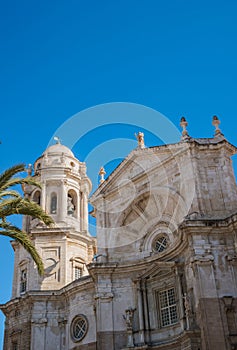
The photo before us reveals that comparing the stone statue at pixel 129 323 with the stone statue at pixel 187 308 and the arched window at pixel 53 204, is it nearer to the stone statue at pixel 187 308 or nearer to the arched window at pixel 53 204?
the stone statue at pixel 187 308

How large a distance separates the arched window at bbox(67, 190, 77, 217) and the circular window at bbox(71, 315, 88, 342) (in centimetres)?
969

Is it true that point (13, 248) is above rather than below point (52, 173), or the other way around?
below

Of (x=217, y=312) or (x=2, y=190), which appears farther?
(x=217, y=312)

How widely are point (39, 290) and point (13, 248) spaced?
5.66m

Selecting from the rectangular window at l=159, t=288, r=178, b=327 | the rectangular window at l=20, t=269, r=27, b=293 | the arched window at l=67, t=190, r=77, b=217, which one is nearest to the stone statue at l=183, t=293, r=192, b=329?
the rectangular window at l=159, t=288, r=178, b=327

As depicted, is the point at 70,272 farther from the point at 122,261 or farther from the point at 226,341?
the point at 226,341

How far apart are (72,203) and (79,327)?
11.5 meters

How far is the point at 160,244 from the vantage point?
29.4 meters

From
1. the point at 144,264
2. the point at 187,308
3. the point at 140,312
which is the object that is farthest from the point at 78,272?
the point at 187,308

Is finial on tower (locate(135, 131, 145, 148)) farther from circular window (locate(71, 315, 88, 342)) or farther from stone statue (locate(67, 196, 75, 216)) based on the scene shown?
circular window (locate(71, 315, 88, 342))

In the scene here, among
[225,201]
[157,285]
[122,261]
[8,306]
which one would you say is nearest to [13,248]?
[8,306]

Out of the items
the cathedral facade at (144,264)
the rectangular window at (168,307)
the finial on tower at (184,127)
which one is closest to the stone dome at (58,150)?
the cathedral facade at (144,264)

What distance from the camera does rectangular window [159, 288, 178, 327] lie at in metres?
26.2

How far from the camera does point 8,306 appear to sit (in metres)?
33.8
